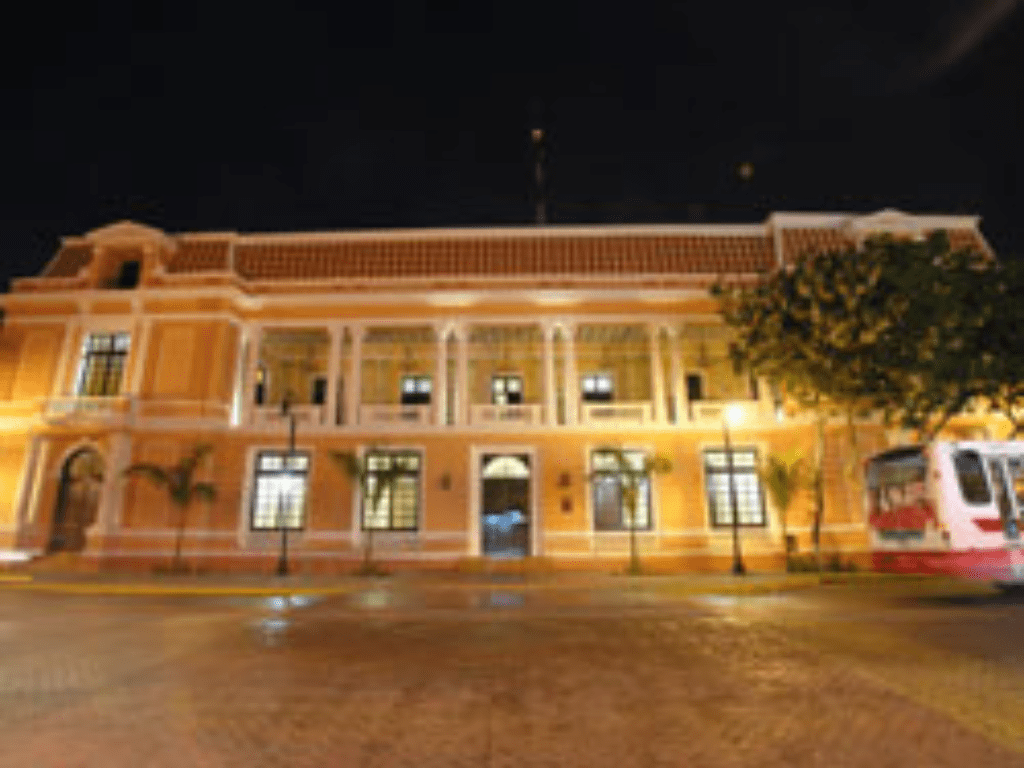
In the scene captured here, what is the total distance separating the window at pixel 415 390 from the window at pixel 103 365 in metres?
10.1

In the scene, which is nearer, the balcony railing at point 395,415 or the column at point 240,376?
the balcony railing at point 395,415

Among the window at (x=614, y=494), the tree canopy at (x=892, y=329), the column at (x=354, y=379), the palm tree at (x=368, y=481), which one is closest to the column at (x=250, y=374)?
the column at (x=354, y=379)

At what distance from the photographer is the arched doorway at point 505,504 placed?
19391 mm

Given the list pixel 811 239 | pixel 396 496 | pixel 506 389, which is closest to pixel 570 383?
pixel 506 389

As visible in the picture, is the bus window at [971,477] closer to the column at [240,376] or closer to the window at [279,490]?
the window at [279,490]

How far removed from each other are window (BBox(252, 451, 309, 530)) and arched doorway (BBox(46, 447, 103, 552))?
5.29 metres

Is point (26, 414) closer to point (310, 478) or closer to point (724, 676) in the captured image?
point (310, 478)

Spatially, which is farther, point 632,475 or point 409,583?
point 632,475

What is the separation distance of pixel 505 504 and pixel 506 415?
3236mm

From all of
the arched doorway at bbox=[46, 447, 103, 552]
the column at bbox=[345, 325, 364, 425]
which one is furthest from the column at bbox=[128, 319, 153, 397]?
the column at bbox=[345, 325, 364, 425]

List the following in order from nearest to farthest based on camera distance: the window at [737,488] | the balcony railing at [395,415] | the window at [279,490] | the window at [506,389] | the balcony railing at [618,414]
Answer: the window at [737,488]
the window at [279,490]
the balcony railing at [618,414]
the balcony railing at [395,415]
the window at [506,389]

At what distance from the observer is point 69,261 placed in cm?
2220

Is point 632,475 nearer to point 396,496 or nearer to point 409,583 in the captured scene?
point 409,583

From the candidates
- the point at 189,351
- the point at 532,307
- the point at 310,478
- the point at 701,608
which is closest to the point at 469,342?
the point at 532,307
